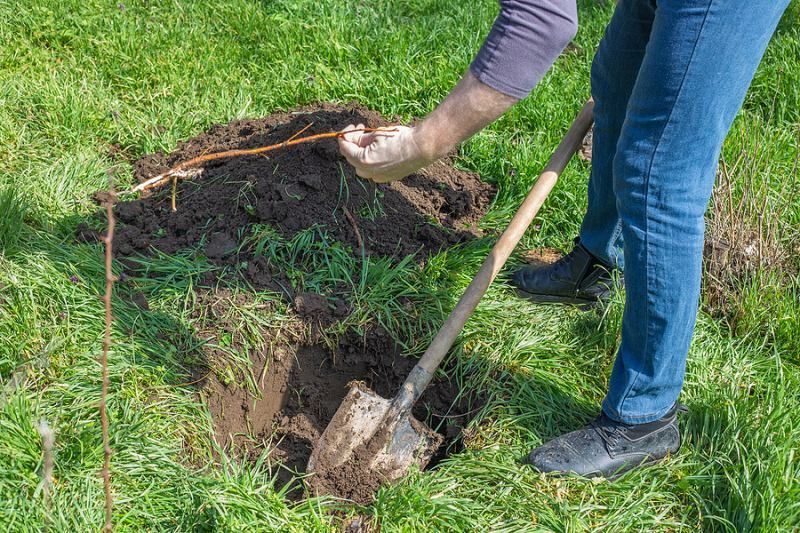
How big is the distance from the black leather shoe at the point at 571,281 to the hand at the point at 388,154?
1118 mm

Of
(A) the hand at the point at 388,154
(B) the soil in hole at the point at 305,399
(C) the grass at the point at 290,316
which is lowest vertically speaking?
(B) the soil in hole at the point at 305,399

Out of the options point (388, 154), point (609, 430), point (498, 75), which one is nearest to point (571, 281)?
point (609, 430)

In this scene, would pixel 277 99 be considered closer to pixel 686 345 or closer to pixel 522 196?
pixel 522 196

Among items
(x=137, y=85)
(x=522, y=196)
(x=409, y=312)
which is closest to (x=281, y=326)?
(x=409, y=312)

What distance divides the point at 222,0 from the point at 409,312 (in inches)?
110

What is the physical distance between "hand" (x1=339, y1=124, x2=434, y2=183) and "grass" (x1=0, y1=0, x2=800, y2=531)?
2.65 ft

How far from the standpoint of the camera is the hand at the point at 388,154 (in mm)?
2119

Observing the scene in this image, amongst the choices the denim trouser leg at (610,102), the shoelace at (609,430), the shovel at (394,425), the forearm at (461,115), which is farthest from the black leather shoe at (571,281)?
the forearm at (461,115)

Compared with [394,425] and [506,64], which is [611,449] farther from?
[506,64]

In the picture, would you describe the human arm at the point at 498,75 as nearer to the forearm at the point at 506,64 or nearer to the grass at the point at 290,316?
the forearm at the point at 506,64

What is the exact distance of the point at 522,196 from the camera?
3.63m

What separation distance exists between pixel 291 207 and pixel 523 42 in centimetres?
155

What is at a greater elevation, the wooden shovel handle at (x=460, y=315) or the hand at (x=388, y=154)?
the hand at (x=388, y=154)

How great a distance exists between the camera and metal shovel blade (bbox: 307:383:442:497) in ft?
8.26
